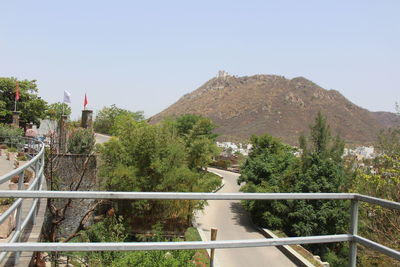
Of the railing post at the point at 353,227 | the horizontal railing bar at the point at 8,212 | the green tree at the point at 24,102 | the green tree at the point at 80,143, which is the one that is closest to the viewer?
the railing post at the point at 353,227

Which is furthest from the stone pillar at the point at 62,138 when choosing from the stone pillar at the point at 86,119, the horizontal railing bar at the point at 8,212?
the horizontal railing bar at the point at 8,212

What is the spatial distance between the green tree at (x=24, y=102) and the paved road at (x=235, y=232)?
22.4 m

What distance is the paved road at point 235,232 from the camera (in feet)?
50.7

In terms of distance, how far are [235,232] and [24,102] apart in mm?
29446

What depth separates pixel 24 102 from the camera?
41062 millimetres

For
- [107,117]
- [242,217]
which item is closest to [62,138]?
[242,217]

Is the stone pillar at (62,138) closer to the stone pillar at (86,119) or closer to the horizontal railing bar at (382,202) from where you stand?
the stone pillar at (86,119)

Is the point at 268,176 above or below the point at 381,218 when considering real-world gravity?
below

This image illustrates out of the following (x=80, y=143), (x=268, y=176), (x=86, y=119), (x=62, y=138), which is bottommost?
(x=268, y=176)

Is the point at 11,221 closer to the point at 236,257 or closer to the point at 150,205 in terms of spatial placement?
the point at 236,257

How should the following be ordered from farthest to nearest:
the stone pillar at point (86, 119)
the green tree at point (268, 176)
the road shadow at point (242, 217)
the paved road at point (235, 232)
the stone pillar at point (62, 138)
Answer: the stone pillar at point (86, 119), the road shadow at point (242, 217), the green tree at point (268, 176), the stone pillar at point (62, 138), the paved road at point (235, 232)

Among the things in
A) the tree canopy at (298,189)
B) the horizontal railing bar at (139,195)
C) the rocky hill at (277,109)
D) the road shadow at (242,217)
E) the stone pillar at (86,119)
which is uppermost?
the rocky hill at (277,109)

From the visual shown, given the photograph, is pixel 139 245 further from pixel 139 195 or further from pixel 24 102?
pixel 24 102

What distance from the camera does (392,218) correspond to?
40.1 ft
